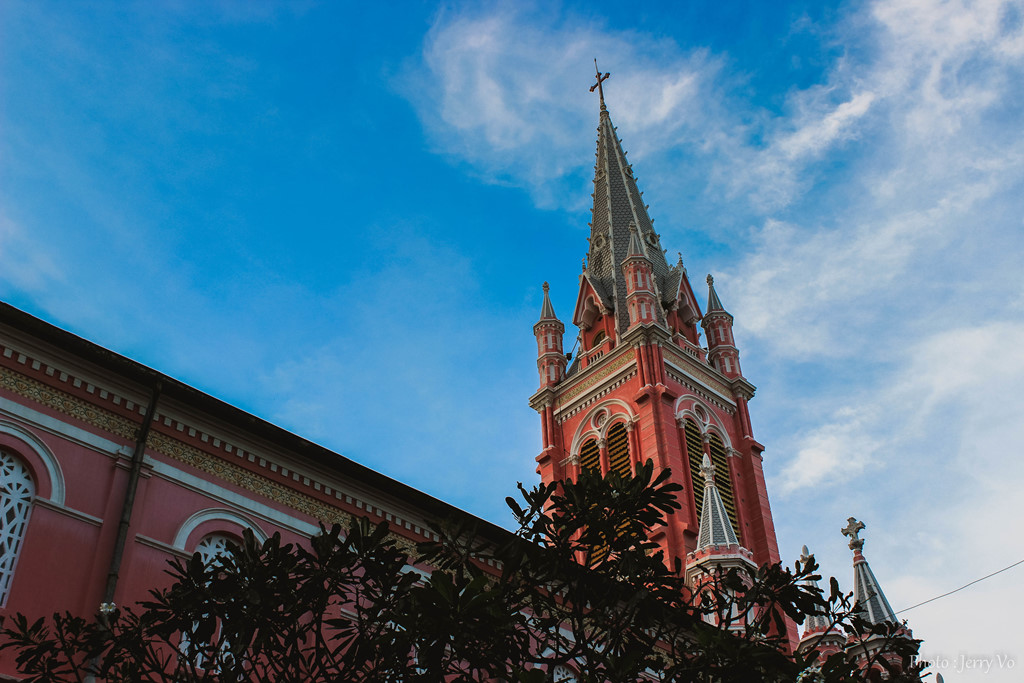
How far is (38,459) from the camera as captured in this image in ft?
42.0

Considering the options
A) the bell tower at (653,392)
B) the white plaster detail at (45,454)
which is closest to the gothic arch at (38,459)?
the white plaster detail at (45,454)

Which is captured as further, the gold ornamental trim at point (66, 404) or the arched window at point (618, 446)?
the arched window at point (618, 446)

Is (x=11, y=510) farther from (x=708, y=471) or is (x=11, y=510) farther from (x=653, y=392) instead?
(x=653, y=392)

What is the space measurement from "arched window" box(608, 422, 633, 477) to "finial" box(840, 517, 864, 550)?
7.38 metres

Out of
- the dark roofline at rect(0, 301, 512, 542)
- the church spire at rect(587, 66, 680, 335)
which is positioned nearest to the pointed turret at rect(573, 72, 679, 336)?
the church spire at rect(587, 66, 680, 335)

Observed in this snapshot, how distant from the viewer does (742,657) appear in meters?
8.01

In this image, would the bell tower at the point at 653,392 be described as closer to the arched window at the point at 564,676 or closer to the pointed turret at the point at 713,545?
the pointed turret at the point at 713,545

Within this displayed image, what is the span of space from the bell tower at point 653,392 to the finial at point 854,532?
3064 mm

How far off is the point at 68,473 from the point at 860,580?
19041 mm

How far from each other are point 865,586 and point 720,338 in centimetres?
1484

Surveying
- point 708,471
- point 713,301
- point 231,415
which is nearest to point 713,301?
point 713,301

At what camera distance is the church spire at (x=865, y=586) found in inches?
915

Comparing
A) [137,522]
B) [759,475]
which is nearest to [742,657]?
[137,522]

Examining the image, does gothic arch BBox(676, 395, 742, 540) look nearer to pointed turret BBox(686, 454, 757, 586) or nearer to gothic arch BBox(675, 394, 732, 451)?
gothic arch BBox(675, 394, 732, 451)
